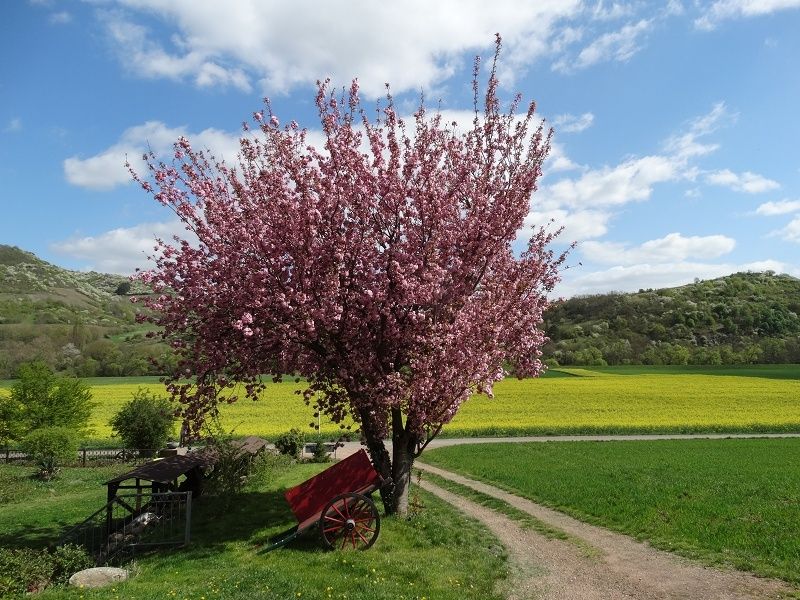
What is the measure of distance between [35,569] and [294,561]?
16.5 ft

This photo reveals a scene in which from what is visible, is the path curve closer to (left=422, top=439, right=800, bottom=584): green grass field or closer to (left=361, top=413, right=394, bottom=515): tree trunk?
(left=422, top=439, right=800, bottom=584): green grass field

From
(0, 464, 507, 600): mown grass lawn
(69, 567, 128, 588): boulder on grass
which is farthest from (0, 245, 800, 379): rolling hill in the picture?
(69, 567, 128, 588): boulder on grass

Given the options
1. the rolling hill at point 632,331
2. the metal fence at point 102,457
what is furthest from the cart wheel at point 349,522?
the rolling hill at point 632,331

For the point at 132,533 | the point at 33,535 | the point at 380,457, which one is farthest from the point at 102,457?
the point at 380,457

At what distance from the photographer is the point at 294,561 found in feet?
37.7

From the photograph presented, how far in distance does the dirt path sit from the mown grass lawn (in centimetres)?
67

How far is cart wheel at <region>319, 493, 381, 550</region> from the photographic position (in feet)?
40.1

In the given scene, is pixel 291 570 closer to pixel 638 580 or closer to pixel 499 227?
pixel 638 580

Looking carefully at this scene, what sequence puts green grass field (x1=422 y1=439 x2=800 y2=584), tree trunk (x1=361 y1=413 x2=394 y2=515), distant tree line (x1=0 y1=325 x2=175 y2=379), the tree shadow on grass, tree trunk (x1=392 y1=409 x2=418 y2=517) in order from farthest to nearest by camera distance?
1. distant tree line (x1=0 y1=325 x2=175 y2=379)
2. tree trunk (x1=392 y1=409 x2=418 y2=517)
3. the tree shadow on grass
4. tree trunk (x1=361 y1=413 x2=394 y2=515)
5. green grass field (x1=422 y1=439 x2=800 y2=584)

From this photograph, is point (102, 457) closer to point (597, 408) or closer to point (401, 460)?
point (401, 460)

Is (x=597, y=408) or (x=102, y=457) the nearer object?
Answer: (x=102, y=457)

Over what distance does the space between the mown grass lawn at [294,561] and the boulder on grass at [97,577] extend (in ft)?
1.20

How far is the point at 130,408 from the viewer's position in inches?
1273

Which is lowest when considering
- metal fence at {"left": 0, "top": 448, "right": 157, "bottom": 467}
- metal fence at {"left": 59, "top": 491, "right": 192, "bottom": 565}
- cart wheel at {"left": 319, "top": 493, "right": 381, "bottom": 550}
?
metal fence at {"left": 0, "top": 448, "right": 157, "bottom": 467}
